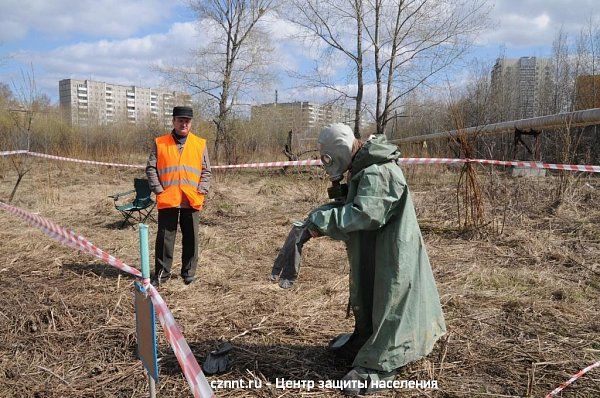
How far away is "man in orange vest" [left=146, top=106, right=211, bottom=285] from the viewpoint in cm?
466

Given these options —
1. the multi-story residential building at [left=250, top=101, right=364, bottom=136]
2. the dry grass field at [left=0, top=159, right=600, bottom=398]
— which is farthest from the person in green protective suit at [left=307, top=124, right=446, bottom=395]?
the multi-story residential building at [left=250, top=101, right=364, bottom=136]

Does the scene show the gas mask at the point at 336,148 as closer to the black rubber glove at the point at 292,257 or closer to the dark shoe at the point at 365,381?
the black rubber glove at the point at 292,257

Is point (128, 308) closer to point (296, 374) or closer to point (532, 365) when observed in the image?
point (296, 374)

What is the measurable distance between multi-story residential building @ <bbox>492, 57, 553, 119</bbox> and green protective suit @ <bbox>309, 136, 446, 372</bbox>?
56.2ft

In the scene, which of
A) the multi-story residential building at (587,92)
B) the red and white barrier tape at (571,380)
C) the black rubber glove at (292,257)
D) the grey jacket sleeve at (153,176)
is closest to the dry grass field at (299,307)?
the red and white barrier tape at (571,380)

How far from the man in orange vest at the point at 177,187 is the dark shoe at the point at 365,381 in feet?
8.64

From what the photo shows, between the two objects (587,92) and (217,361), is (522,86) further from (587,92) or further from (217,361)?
(217,361)

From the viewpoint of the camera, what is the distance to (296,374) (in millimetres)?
2920

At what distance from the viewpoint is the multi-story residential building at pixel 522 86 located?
18.8 metres

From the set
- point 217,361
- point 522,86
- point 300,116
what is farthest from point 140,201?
point 522,86

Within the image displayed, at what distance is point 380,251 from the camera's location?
8.41 ft

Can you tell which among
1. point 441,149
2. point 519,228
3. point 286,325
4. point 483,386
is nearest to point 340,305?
point 286,325

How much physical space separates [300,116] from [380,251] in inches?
722

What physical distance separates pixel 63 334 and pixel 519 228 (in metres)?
5.98
